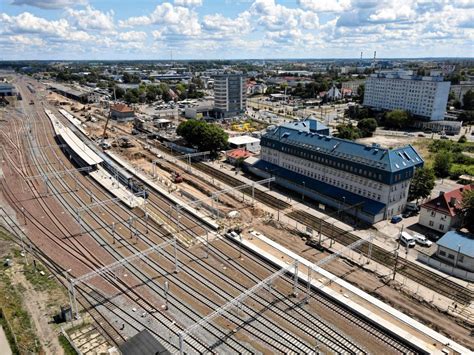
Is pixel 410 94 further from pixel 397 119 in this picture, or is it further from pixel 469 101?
pixel 469 101

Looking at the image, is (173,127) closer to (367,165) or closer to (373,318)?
(367,165)

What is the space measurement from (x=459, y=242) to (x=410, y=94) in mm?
119149

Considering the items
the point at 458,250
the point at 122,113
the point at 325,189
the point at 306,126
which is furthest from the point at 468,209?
the point at 122,113

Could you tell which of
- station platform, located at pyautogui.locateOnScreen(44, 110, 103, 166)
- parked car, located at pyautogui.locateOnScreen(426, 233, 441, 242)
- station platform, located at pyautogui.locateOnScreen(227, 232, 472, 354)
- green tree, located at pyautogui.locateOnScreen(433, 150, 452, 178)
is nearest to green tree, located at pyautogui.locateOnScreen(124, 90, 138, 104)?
station platform, located at pyautogui.locateOnScreen(44, 110, 103, 166)

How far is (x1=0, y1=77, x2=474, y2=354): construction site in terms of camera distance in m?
35.2

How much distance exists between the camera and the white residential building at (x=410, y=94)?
5428 inches

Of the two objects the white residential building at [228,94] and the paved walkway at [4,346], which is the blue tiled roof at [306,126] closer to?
the paved walkway at [4,346]

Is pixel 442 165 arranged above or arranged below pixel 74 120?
below

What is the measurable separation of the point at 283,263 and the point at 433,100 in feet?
399

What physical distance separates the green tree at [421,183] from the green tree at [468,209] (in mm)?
8248

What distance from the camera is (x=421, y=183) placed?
Result: 61.7 m

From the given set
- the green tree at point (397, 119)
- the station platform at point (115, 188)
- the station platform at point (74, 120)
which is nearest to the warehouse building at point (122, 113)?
the station platform at point (74, 120)

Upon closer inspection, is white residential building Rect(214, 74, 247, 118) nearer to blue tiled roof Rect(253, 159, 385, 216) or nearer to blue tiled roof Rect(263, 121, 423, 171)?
blue tiled roof Rect(253, 159, 385, 216)

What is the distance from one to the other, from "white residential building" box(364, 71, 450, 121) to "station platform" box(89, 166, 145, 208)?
4808 inches
